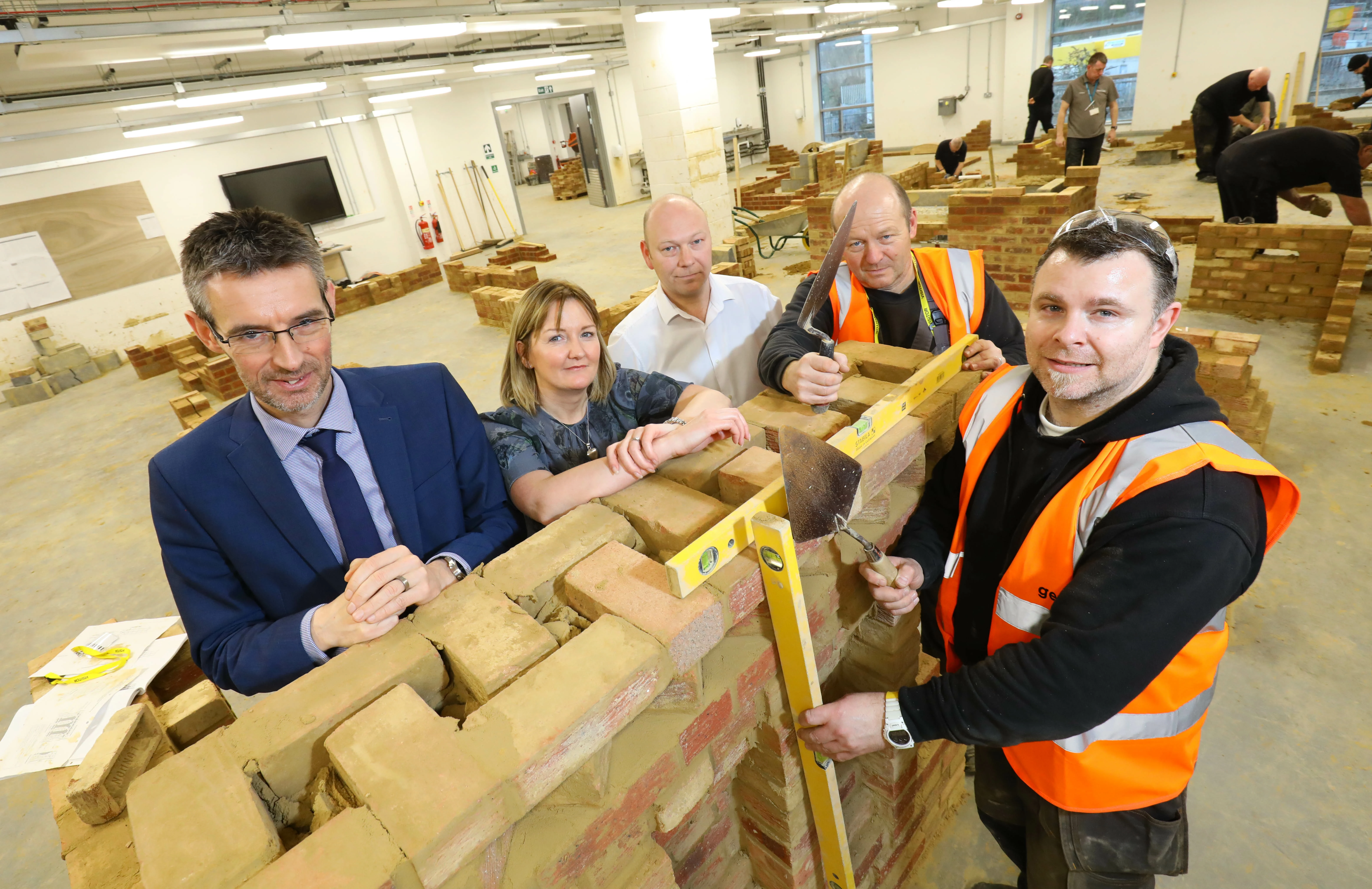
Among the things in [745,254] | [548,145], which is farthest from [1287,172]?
[548,145]

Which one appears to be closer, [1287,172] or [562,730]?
[562,730]

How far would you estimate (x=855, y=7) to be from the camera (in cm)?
1209

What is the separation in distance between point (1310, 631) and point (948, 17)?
22.2 m

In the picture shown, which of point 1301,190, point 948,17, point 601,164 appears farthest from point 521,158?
point 1301,190

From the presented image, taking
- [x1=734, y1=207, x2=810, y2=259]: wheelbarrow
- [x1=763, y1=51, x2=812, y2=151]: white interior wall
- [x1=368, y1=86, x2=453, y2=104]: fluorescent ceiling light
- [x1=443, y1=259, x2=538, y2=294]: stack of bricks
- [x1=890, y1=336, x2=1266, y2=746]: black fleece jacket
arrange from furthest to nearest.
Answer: [x1=763, y1=51, x2=812, y2=151]: white interior wall, [x1=368, y1=86, x2=453, y2=104]: fluorescent ceiling light, [x1=443, y1=259, x2=538, y2=294]: stack of bricks, [x1=734, y1=207, x2=810, y2=259]: wheelbarrow, [x1=890, y1=336, x2=1266, y2=746]: black fleece jacket

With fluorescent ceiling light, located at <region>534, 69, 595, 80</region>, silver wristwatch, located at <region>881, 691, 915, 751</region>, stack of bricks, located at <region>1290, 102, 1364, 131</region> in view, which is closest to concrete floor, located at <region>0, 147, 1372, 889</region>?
silver wristwatch, located at <region>881, 691, 915, 751</region>

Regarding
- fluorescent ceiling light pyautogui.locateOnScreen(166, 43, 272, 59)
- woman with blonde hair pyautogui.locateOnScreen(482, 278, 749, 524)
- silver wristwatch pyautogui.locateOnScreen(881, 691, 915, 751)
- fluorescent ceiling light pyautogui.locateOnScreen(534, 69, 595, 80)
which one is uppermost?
fluorescent ceiling light pyautogui.locateOnScreen(534, 69, 595, 80)

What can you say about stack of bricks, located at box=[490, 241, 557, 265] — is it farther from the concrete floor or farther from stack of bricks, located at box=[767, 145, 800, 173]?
stack of bricks, located at box=[767, 145, 800, 173]

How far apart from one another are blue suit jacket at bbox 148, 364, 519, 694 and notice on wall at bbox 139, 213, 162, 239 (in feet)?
46.1

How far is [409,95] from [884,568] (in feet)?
50.1

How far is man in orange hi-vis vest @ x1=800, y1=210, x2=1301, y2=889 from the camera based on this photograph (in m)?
1.35

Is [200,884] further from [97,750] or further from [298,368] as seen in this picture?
[298,368]

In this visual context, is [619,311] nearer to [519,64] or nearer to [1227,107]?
[519,64]

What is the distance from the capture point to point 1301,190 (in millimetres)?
11031
